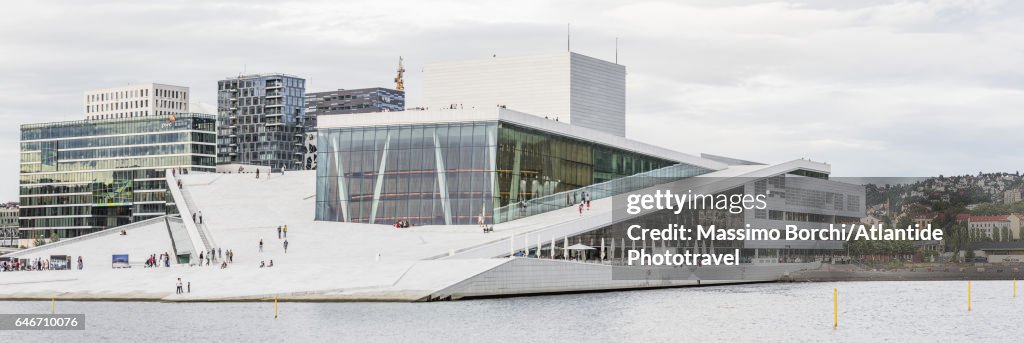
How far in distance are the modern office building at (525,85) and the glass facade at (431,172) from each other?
81123 millimetres

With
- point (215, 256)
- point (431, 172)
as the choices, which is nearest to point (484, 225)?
point (431, 172)

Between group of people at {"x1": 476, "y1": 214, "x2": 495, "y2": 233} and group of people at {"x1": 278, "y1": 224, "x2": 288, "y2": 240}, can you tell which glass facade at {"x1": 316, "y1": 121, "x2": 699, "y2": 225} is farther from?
group of people at {"x1": 278, "y1": 224, "x2": 288, "y2": 240}

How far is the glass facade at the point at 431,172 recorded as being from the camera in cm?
9350

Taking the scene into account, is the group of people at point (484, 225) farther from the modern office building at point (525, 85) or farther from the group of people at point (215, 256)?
the modern office building at point (525, 85)

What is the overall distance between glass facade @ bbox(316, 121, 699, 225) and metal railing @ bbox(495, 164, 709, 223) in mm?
861

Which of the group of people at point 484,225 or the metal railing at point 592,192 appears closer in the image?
the group of people at point 484,225

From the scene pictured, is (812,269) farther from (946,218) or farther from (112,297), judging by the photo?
(112,297)

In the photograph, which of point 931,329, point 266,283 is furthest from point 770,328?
point 266,283

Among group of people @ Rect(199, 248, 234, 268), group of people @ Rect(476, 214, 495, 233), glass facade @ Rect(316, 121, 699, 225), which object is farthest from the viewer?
glass facade @ Rect(316, 121, 699, 225)

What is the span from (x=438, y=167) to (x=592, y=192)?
1380 centimetres

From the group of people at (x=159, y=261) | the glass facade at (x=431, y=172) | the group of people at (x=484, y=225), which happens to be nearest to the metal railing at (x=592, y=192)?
the glass facade at (x=431, y=172)

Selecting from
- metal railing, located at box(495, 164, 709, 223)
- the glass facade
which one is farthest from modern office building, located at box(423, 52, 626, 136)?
the glass facade

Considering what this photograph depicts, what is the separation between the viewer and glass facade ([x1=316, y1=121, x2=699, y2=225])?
93.5 metres

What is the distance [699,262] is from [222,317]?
4516cm
